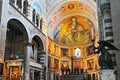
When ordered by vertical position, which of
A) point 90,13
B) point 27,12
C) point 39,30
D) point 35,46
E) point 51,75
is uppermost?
point 90,13

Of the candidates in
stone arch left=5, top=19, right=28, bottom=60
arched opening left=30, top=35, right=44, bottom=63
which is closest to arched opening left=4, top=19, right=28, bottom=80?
stone arch left=5, top=19, right=28, bottom=60

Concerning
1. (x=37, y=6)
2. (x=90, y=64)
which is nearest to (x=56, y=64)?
(x=90, y=64)

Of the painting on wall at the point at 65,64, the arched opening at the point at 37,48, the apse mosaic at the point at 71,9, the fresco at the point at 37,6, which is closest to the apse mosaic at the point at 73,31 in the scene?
the apse mosaic at the point at 71,9

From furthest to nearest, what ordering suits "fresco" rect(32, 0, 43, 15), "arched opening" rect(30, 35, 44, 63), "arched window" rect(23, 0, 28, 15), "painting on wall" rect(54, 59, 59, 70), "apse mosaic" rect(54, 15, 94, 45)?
1. "apse mosaic" rect(54, 15, 94, 45)
2. "painting on wall" rect(54, 59, 59, 70)
3. "arched opening" rect(30, 35, 44, 63)
4. "fresco" rect(32, 0, 43, 15)
5. "arched window" rect(23, 0, 28, 15)

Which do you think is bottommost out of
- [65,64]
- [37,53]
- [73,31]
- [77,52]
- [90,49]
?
[65,64]

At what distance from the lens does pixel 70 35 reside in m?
30.2

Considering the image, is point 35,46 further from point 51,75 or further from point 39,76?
point 51,75

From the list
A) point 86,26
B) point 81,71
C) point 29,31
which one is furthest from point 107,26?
point 86,26

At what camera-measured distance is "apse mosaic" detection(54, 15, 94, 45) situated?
2884 centimetres

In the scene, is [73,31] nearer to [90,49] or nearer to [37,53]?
[90,49]

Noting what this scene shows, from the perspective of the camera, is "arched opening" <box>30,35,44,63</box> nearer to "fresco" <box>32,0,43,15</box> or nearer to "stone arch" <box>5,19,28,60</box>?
"stone arch" <box>5,19,28,60</box>

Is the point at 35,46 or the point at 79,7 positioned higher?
the point at 79,7

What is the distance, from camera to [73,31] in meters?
30.2

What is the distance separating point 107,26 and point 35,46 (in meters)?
13.1
